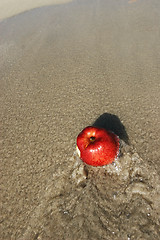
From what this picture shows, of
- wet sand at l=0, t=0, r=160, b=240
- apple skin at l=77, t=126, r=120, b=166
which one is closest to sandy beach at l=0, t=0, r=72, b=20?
wet sand at l=0, t=0, r=160, b=240

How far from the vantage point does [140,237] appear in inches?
52.7

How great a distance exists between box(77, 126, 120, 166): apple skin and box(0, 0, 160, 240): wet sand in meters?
0.21

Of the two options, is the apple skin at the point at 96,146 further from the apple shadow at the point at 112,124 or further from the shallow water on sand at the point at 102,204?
the apple shadow at the point at 112,124

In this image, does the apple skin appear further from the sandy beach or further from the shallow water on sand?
the sandy beach

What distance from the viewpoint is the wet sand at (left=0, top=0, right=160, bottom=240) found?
1515 mm

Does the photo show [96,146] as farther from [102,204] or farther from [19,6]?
[19,6]

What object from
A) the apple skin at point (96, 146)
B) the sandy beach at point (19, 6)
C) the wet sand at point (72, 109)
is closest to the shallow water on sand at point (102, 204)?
the wet sand at point (72, 109)

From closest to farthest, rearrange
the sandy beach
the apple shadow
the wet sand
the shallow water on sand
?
the shallow water on sand → the wet sand → the apple shadow → the sandy beach

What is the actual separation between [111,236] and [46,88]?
2036 mm

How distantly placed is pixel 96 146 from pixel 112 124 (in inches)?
26.0

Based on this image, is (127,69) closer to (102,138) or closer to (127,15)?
(102,138)

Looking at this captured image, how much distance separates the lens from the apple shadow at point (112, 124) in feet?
6.55

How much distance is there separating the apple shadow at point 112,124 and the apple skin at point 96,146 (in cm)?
39

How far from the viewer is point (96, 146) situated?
1523 mm
